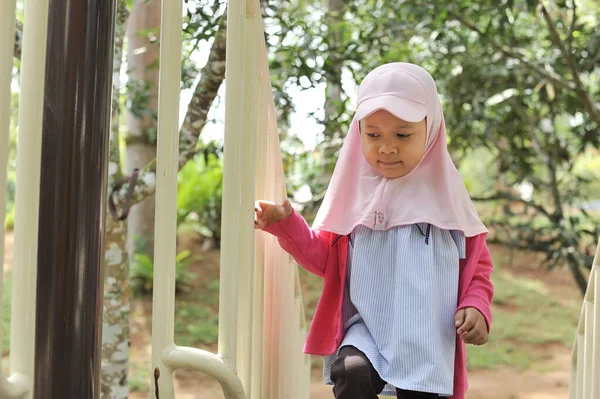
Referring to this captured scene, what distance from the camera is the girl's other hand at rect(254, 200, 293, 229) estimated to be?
6.55ft

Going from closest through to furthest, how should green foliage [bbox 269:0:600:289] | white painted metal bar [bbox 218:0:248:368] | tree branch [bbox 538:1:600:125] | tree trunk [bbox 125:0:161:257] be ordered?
white painted metal bar [bbox 218:0:248:368], green foliage [bbox 269:0:600:289], tree branch [bbox 538:1:600:125], tree trunk [bbox 125:0:161:257]

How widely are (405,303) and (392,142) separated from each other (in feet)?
1.33

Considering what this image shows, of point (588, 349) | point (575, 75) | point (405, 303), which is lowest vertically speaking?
point (588, 349)

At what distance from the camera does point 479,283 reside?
206 centimetres

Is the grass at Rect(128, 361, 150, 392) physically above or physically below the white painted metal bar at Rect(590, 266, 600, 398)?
below

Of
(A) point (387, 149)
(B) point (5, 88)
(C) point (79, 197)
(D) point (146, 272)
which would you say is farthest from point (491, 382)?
(B) point (5, 88)

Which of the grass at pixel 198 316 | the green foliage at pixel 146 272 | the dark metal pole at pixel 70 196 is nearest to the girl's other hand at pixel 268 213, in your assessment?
the dark metal pole at pixel 70 196

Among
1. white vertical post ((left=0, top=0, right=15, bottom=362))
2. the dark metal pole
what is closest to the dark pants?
the dark metal pole

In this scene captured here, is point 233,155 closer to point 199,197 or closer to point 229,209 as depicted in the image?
point 229,209

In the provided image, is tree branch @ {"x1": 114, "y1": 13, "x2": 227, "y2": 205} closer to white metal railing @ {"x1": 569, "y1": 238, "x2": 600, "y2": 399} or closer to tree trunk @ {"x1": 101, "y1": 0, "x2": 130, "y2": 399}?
tree trunk @ {"x1": 101, "y1": 0, "x2": 130, "y2": 399}

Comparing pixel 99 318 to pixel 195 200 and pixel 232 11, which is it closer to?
pixel 232 11

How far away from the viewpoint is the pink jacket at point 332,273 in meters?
2.07

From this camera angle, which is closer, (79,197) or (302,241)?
(79,197)

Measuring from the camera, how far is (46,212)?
53.5 inches
